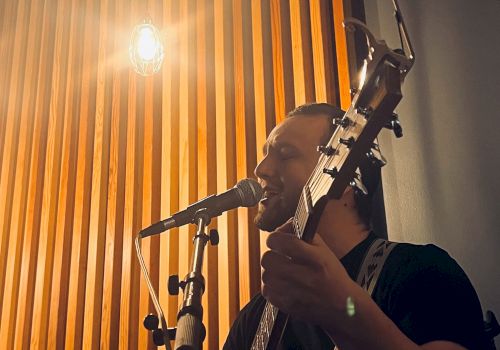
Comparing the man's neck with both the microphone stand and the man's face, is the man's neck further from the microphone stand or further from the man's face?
the microphone stand

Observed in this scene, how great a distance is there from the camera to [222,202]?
4.74 ft

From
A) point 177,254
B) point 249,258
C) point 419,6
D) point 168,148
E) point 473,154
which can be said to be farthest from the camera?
point 168,148

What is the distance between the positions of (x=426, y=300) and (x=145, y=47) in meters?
1.74

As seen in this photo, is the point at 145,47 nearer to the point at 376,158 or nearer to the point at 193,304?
the point at 193,304

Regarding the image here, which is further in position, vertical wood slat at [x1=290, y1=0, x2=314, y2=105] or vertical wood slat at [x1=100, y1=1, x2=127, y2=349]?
vertical wood slat at [x1=100, y1=1, x2=127, y2=349]

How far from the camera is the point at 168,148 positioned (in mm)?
2527

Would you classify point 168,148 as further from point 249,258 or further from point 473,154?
point 473,154

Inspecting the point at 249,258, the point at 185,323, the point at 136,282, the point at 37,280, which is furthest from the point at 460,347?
the point at 37,280

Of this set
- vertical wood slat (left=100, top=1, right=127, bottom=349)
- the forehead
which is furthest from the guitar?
vertical wood slat (left=100, top=1, right=127, bottom=349)

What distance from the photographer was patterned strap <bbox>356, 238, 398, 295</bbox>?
4.49ft

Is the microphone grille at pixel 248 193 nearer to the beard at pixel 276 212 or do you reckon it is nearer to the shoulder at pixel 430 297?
the beard at pixel 276 212

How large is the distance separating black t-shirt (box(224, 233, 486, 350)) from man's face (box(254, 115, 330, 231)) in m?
0.29

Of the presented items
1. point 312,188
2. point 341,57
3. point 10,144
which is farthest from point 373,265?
point 10,144

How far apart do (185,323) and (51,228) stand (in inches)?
70.7
